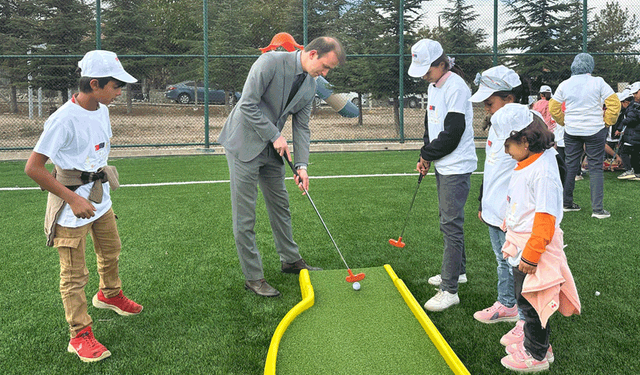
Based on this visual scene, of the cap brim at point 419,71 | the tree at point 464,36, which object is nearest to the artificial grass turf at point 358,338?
the cap brim at point 419,71

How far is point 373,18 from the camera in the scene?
12.5 m

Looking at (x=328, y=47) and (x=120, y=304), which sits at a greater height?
(x=328, y=47)

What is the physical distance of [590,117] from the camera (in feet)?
20.6

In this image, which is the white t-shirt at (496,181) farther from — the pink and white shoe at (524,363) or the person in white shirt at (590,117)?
the person in white shirt at (590,117)

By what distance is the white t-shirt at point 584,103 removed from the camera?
6301 millimetres

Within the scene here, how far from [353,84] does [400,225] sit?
7326 millimetres

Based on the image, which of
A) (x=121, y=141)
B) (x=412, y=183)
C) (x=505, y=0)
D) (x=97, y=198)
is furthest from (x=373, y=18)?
(x=97, y=198)

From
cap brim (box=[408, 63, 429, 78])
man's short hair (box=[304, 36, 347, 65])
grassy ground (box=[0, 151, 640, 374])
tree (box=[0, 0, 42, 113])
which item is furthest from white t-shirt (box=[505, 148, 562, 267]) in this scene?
tree (box=[0, 0, 42, 113])

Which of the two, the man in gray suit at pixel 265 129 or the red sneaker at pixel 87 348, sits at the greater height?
the man in gray suit at pixel 265 129

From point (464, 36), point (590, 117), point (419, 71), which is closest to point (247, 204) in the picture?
point (419, 71)

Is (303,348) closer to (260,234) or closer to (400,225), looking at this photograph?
(260,234)

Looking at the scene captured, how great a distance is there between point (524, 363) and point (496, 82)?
179 cm

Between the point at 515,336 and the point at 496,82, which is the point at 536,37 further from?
the point at 515,336

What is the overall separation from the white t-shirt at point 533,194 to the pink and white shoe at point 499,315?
80 centimetres
